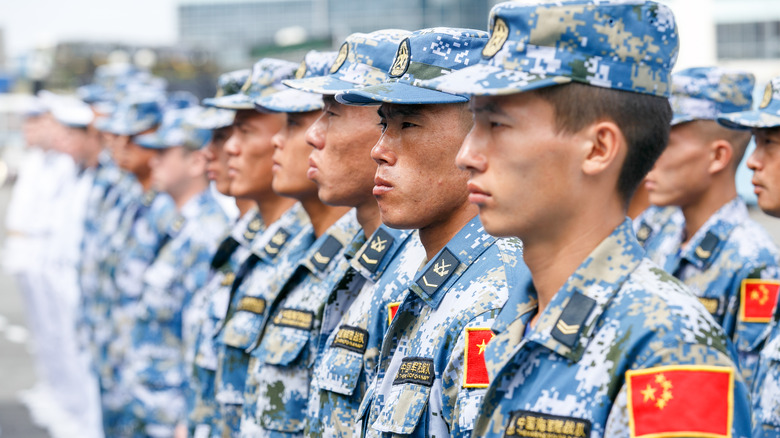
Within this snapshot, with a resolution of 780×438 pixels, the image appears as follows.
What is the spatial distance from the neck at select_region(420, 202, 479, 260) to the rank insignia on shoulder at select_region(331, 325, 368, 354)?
0.42 metres

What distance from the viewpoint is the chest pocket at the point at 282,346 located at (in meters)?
3.79

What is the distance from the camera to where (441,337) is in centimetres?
256

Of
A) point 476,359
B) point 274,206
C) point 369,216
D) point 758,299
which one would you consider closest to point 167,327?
point 274,206

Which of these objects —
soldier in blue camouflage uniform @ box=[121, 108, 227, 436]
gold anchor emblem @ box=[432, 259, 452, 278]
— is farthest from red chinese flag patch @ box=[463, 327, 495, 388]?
soldier in blue camouflage uniform @ box=[121, 108, 227, 436]

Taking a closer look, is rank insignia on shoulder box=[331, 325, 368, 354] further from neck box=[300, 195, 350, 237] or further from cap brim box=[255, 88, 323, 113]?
cap brim box=[255, 88, 323, 113]

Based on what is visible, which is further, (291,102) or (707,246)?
(707,246)

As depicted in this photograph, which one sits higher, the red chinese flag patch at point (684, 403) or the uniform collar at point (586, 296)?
the uniform collar at point (586, 296)

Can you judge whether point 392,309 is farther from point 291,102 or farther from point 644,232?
point 644,232

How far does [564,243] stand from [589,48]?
0.39 metres

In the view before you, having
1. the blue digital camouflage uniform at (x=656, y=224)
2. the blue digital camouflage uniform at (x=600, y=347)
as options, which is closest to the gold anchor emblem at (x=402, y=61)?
the blue digital camouflage uniform at (x=600, y=347)

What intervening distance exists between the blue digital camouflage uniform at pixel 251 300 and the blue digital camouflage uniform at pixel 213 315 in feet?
0.52

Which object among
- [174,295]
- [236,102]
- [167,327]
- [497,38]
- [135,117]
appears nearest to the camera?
[497,38]

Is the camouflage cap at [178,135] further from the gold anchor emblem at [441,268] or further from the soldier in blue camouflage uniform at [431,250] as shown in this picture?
the gold anchor emblem at [441,268]

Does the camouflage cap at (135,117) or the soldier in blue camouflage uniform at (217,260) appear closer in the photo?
the soldier in blue camouflage uniform at (217,260)
